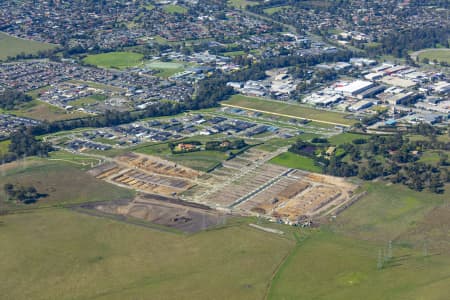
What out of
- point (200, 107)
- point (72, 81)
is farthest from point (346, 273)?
point (72, 81)

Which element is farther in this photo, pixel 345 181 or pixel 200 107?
pixel 200 107

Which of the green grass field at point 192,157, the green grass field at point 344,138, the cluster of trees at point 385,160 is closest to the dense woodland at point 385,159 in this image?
the cluster of trees at point 385,160

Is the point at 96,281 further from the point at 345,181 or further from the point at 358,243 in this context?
the point at 345,181

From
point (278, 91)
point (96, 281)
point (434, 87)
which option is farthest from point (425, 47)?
point (96, 281)

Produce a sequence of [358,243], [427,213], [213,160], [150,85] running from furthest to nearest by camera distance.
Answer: [150,85] < [213,160] < [427,213] < [358,243]

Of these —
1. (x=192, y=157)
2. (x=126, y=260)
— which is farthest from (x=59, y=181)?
(x=126, y=260)

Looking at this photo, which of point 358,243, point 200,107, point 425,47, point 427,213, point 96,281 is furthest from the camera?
point 425,47

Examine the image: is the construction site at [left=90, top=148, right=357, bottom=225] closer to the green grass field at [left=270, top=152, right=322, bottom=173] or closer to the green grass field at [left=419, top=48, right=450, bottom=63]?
the green grass field at [left=270, top=152, right=322, bottom=173]

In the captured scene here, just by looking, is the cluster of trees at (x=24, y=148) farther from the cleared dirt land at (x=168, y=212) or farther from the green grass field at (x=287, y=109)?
the green grass field at (x=287, y=109)
